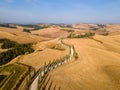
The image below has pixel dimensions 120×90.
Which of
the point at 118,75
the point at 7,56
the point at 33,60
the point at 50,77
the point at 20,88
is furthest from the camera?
the point at 7,56

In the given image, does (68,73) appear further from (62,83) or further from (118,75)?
(118,75)

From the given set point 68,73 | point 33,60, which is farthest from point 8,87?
point 33,60

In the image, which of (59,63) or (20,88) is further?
(59,63)

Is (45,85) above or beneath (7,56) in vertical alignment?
above

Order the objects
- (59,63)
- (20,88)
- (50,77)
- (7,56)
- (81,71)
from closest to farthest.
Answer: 1. (20,88)
2. (50,77)
3. (81,71)
4. (59,63)
5. (7,56)

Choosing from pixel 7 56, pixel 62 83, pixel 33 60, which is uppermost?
pixel 62 83

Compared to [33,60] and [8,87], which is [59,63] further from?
[8,87]

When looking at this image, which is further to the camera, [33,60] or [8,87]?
[33,60]

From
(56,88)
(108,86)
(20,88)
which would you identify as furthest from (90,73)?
(20,88)

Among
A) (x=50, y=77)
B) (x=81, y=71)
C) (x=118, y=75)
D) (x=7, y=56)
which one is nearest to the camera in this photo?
(x=50, y=77)
